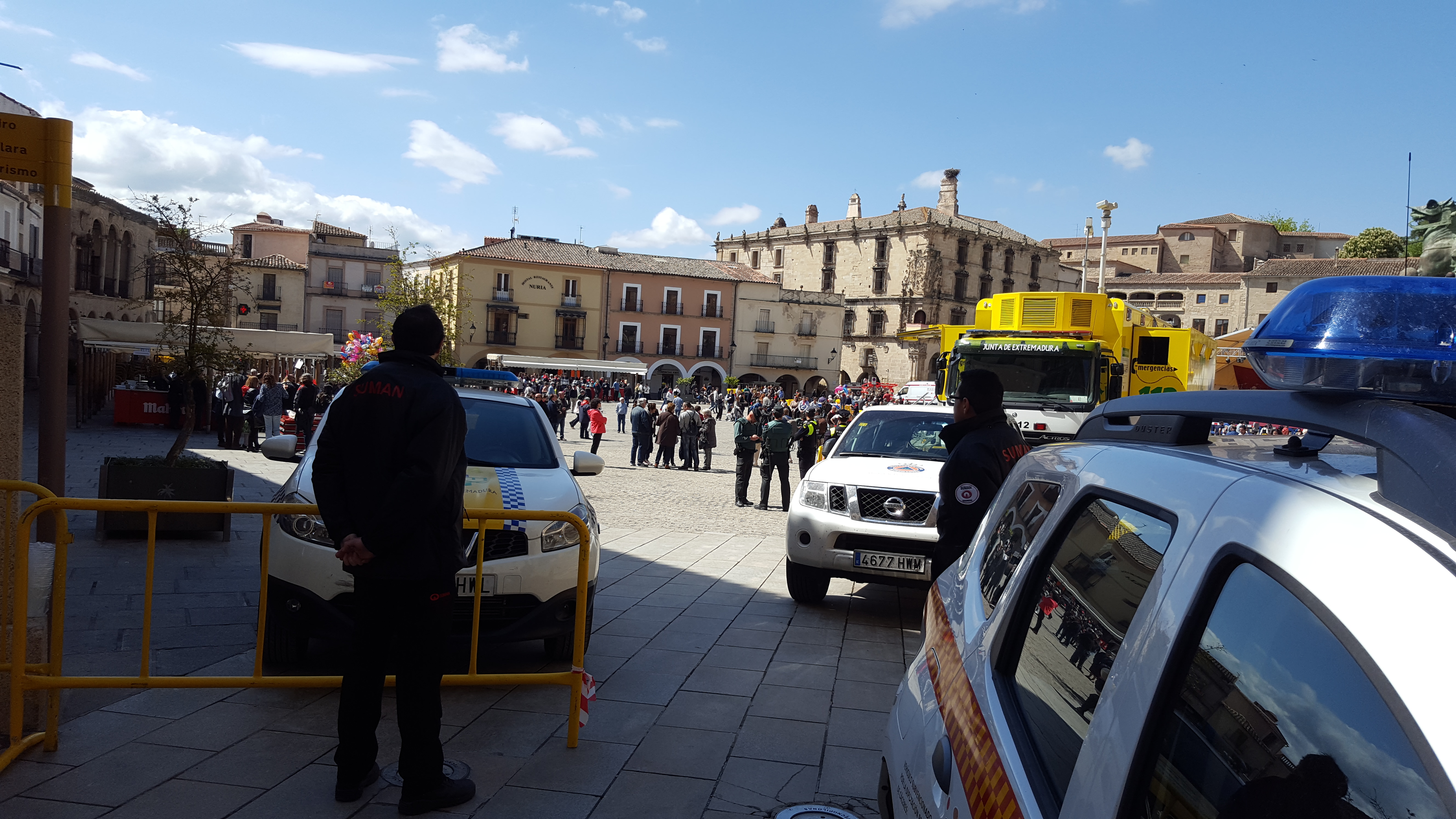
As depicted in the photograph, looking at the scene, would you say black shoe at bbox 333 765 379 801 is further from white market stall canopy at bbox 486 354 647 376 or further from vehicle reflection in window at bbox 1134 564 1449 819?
white market stall canopy at bbox 486 354 647 376

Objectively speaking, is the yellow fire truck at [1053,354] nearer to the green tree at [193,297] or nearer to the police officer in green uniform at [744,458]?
the police officer in green uniform at [744,458]

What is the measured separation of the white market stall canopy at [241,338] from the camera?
2147 cm

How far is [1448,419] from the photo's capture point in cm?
119

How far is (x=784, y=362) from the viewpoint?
68.1 metres

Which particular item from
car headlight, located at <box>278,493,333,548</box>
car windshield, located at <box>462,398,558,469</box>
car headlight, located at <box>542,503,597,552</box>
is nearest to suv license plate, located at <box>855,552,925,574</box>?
car windshield, located at <box>462,398,558,469</box>

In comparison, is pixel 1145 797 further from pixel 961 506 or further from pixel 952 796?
pixel 961 506

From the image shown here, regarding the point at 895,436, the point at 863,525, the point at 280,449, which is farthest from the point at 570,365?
the point at 280,449

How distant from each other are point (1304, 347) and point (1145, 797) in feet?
2.46

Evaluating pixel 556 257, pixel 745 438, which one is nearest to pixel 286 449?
pixel 745 438

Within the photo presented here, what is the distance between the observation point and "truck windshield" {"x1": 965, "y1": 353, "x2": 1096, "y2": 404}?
44.3 ft

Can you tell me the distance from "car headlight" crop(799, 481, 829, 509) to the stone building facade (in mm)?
59346

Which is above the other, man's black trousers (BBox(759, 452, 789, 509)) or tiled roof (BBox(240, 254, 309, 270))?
tiled roof (BBox(240, 254, 309, 270))

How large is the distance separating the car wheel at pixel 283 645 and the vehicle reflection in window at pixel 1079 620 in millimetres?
4060

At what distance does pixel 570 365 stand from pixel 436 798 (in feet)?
173
